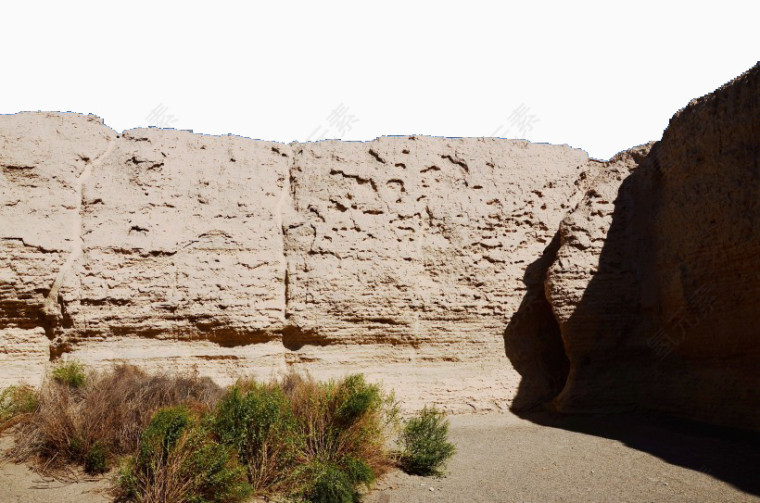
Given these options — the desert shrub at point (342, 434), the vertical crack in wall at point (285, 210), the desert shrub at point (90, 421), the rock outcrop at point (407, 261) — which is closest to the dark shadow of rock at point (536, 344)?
the rock outcrop at point (407, 261)

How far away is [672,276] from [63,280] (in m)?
9.07

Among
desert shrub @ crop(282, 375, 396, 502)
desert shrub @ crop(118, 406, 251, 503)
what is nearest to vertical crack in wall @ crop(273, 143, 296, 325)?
desert shrub @ crop(282, 375, 396, 502)

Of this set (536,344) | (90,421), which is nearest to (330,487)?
(90,421)

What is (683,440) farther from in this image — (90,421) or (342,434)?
(90,421)

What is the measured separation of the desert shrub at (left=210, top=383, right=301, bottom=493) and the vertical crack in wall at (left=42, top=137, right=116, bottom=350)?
396 centimetres

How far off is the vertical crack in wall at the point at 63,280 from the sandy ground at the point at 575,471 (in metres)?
2.48

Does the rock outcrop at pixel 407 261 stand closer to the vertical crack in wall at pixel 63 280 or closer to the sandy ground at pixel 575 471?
the vertical crack in wall at pixel 63 280

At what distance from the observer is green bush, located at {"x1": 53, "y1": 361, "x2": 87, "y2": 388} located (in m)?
7.85

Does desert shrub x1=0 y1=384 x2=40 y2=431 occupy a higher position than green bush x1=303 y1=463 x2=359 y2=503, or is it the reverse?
desert shrub x1=0 y1=384 x2=40 y2=431

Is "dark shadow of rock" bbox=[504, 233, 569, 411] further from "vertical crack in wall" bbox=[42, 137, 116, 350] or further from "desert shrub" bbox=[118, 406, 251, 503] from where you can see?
"vertical crack in wall" bbox=[42, 137, 116, 350]

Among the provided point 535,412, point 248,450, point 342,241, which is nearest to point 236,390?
point 248,450

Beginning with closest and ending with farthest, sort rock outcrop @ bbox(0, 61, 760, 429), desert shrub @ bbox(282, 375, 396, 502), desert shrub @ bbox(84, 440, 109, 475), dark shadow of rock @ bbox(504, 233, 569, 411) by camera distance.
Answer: desert shrub @ bbox(282, 375, 396, 502) → desert shrub @ bbox(84, 440, 109, 475) → rock outcrop @ bbox(0, 61, 760, 429) → dark shadow of rock @ bbox(504, 233, 569, 411)

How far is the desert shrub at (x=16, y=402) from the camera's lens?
7.18 m

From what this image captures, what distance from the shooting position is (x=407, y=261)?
33.1 ft
